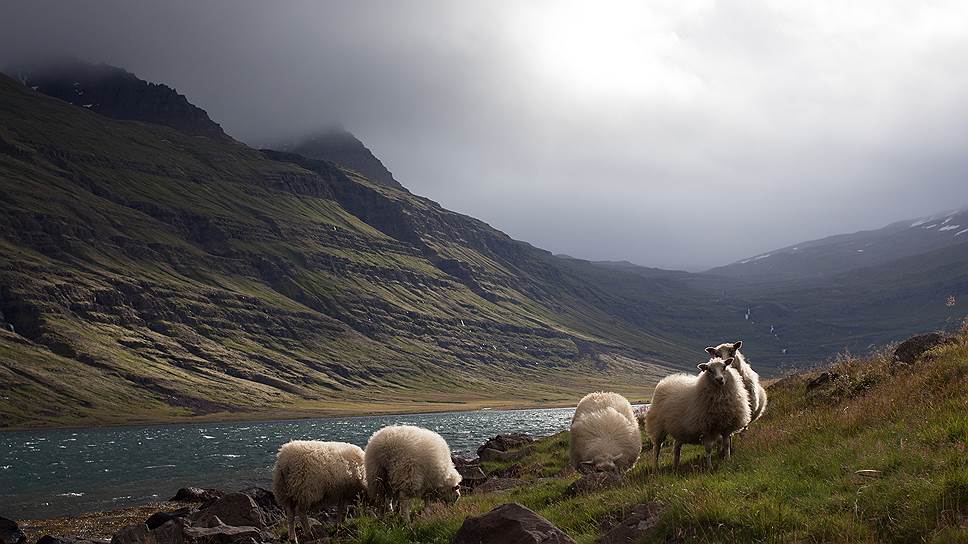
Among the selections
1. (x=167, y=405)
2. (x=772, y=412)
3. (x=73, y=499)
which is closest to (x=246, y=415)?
(x=167, y=405)

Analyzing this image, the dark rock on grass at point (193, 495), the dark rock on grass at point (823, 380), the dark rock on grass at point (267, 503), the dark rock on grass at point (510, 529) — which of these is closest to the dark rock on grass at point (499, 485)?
the dark rock on grass at point (823, 380)

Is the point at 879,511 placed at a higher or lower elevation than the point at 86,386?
higher

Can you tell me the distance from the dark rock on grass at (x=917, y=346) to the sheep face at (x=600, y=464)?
28.4 ft

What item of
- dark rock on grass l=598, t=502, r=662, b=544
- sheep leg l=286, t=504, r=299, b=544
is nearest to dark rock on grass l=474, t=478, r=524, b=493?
sheep leg l=286, t=504, r=299, b=544

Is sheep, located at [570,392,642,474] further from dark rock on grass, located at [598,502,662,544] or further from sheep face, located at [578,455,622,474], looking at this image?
dark rock on grass, located at [598,502,662,544]

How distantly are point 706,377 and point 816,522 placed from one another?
24.7 feet

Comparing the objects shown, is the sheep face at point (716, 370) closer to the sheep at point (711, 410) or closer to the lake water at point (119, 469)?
the sheep at point (711, 410)

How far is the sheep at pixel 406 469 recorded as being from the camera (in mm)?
17875

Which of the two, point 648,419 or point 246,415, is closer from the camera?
point 648,419

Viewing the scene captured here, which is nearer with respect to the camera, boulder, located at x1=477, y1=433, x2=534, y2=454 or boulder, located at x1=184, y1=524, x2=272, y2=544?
boulder, located at x1=184, y1=524, x2=272, y2=544

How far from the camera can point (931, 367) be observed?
1516cm

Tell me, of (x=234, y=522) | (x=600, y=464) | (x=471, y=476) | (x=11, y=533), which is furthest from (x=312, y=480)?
(x=11, y=533)

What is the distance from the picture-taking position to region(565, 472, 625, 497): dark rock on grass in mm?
13961

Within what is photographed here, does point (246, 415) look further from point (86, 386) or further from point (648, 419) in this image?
point (648, 419)
